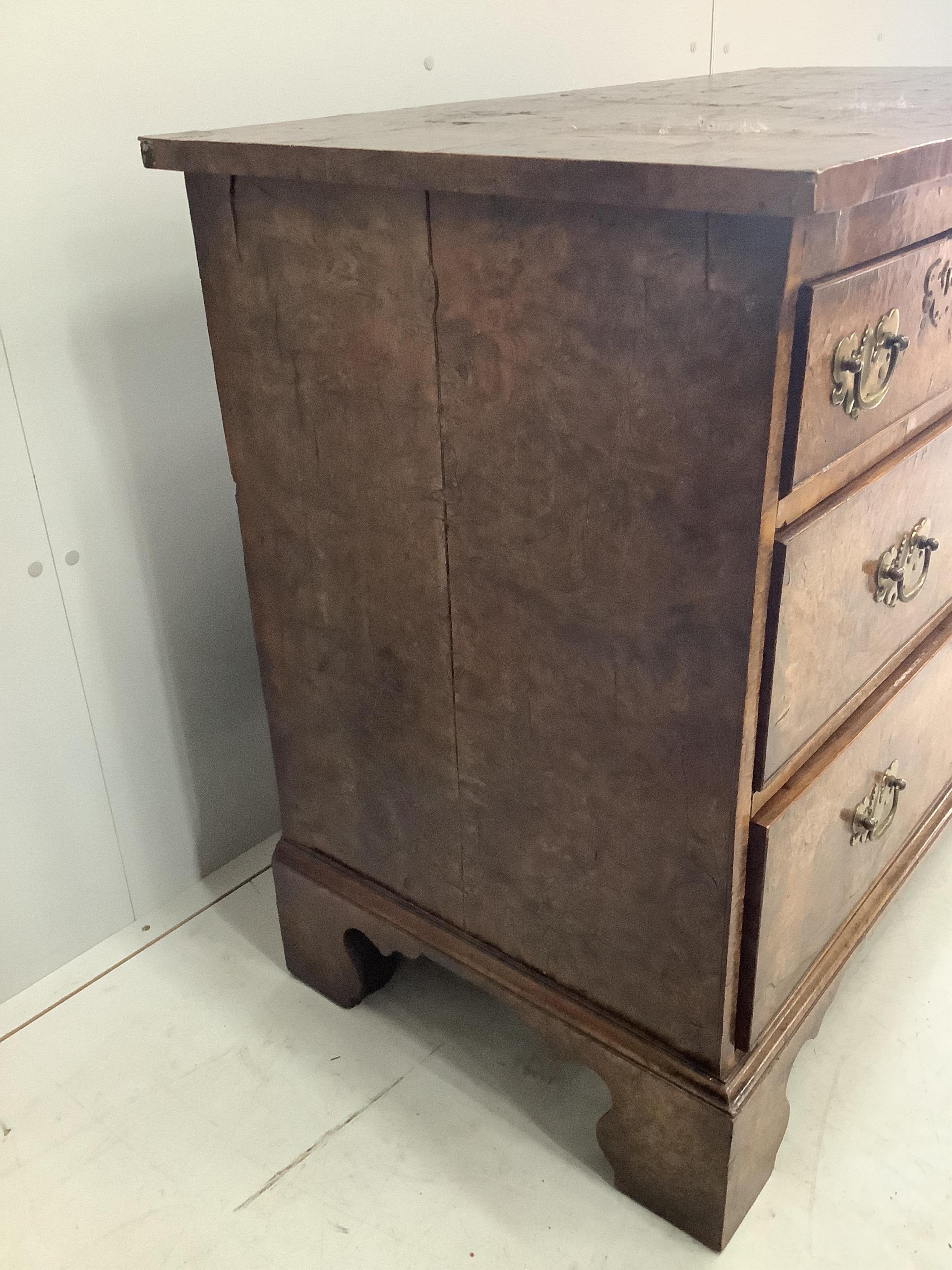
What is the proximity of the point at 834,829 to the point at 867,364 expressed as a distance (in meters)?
0.45

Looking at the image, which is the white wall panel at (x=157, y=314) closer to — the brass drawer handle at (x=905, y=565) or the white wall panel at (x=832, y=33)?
the white wall panel at (x=832, y=33)

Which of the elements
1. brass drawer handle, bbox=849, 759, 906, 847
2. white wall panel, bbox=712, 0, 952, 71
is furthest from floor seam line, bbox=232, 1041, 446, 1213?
white wall panel, bbox=712, 0, 952, 71

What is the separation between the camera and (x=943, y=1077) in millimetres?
1168

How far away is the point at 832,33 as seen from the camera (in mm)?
2047

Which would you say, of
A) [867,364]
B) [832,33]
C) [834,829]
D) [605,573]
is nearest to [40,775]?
[605,573]

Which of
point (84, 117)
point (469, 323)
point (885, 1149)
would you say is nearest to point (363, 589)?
point (469, 323)

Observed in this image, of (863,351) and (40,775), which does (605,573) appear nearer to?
(863,351)

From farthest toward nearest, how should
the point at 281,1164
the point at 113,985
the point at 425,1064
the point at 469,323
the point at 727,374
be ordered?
the point at 113,985, the point at 425,1064, the point at 281,1164, the point at 469,323, the point at 727,374

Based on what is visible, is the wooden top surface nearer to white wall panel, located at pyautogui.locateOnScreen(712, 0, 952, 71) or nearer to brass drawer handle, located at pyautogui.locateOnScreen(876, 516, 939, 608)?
brass drawer handle, located at pyautogui.locateOnScreen(876, 516, 939, 608)

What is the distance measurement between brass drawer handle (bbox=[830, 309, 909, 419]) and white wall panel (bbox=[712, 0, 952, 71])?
1.24m

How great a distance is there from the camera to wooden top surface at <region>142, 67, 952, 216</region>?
633mm

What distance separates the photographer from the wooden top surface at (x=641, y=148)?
63cm

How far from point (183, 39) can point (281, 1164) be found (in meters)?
1.17

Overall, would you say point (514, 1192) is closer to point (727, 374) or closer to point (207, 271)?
point (727, 374)
